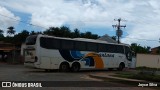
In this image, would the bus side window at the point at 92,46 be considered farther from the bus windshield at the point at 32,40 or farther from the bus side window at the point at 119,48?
the bus windshield at the point at 32,40

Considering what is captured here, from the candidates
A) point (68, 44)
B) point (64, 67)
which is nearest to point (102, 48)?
point (68, 44)

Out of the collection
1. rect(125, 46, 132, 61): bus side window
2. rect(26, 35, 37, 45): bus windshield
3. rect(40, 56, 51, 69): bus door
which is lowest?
rect(40, 56, 51, 69): bus door

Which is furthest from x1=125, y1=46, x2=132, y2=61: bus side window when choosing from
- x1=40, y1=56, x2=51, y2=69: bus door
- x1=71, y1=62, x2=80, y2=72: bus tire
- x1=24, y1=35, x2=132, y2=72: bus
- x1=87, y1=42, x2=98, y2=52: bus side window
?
x1=40, y1=56, x2=51, y2=69: bus door

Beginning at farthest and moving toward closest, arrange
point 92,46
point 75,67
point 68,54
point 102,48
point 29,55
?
1. point 102,48
2. point 92,46
3. point 75,67
4. point 68,54
5. point 29,55

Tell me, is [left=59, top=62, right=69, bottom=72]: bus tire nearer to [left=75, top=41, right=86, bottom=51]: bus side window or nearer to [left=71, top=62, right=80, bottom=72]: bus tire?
[left=71, top=62, right=80, bottom=72]: bus tire

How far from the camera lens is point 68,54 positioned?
30.4 metres

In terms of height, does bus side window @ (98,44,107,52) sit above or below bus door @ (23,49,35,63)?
above

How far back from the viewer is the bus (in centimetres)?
2870

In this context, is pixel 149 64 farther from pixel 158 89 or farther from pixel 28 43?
pixel 158 89

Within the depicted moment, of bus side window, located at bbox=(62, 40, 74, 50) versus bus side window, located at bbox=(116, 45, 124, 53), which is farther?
bus side window, located at bbox=(116, 45, 124, 53)

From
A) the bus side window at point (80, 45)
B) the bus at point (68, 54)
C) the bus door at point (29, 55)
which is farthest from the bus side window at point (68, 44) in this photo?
the bus door at point (29, 55)

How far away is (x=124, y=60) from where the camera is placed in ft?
123

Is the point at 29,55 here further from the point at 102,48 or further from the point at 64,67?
the point at 102,48

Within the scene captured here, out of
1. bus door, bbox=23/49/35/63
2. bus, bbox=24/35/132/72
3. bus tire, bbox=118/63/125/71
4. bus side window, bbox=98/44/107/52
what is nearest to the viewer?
bus, bbox=24/35/132/72
